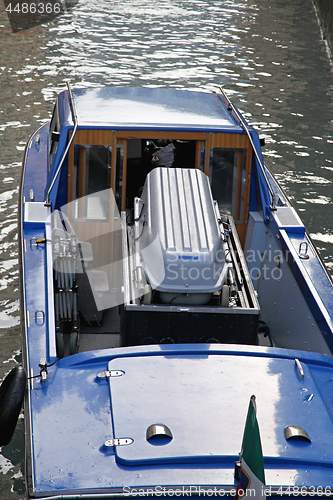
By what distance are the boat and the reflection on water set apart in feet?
4.33

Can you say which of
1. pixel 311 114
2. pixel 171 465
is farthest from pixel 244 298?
pixel 311 114

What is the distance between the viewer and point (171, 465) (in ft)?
7.95

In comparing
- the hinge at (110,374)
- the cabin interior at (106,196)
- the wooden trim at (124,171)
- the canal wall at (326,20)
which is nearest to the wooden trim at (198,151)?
the cabin interior at (106,196)

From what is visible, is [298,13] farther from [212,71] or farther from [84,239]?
[84,239]

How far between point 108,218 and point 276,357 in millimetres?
2225

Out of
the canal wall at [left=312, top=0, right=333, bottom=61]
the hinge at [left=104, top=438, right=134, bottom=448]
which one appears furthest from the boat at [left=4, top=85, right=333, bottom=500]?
the canal wall at [left=312, top=0, right=333, bottom=61]

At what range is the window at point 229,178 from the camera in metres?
4.98

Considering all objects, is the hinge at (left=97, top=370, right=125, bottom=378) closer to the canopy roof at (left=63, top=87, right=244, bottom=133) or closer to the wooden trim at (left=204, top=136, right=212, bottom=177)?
the canopy roof at (left=63, top=87, right=244, bottom=133)

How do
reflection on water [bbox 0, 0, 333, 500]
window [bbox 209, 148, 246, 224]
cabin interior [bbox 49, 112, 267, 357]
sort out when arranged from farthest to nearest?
reflection on water [bbox 0, 0, 333, 500]
window [bbox 209, 148, 246, 224]
cabin interior [bbox 49, 112, 267, 357]

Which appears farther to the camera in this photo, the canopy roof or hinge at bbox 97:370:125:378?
the canopy roof

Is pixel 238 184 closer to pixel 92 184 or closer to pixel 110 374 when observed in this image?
pixel 92 184

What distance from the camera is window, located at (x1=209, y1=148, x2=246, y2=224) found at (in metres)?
4.98

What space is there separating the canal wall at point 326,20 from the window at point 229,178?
10.3 metres

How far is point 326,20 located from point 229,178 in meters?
12.4
